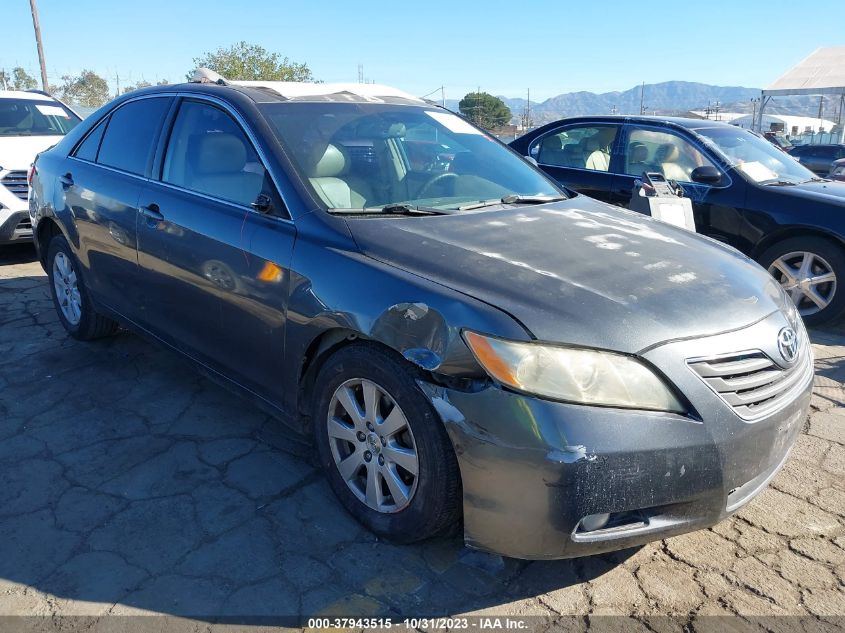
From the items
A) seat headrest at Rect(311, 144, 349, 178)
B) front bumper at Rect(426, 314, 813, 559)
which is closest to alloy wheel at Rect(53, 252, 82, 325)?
seat headrest at Rect(311, 144, 349, 178)

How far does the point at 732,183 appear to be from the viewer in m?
5.61

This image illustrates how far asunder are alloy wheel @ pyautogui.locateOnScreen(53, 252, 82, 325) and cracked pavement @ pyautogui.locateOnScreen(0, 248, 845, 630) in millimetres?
1114

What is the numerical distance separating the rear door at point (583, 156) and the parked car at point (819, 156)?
16874 mm

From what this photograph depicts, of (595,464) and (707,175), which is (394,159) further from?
(707,175)

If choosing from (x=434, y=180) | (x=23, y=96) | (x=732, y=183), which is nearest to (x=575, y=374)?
(x=434, y=180)

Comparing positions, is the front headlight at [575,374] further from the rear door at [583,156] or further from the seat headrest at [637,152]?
the seat headrest at [637,152]

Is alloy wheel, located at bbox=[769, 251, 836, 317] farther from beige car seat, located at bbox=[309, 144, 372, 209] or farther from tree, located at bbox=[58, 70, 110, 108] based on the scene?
tree, located at bbox=[58, 70, 110, 108]

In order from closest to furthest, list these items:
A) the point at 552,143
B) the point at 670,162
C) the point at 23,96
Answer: the point at 670,162 < the point at 552,143 < the point at 23,96

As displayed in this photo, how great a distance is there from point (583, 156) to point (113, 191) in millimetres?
4378

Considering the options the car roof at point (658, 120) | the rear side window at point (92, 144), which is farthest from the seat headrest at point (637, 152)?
the rear side window at point (92, 144)

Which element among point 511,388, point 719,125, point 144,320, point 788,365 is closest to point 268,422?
point 144,320

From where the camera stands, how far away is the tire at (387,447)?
2207mm

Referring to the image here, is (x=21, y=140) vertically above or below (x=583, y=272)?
above

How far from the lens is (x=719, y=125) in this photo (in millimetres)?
6352
